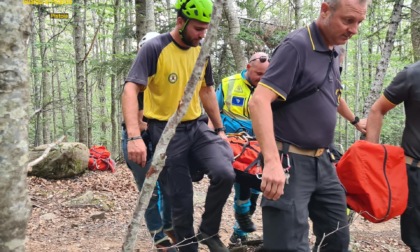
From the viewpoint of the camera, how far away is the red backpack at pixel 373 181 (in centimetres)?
A: 330

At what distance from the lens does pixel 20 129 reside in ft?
5.86

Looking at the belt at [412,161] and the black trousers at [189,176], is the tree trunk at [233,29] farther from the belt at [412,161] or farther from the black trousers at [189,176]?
the belt at [412,161]

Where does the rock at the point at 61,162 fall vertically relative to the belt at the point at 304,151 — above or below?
below

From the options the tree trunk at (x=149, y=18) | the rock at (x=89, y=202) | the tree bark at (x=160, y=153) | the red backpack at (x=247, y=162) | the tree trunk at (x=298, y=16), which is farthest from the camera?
the tree trunk at (x=298, y=16)

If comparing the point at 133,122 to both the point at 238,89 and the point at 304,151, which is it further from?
the point at 238,89

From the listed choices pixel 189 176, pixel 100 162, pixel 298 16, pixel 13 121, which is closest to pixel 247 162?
pixel 189 176

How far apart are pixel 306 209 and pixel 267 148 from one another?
0.61 meters

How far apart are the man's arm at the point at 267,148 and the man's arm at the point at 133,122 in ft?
3.58

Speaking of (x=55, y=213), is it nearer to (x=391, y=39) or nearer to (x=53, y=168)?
(x=53, y=168)

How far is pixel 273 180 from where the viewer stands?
256 centimetres

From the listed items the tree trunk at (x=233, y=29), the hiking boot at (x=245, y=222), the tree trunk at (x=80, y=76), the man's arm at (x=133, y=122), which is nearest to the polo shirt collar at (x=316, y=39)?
the man's arm at (x=133, y=122)

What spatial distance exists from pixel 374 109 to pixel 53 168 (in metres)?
7.26

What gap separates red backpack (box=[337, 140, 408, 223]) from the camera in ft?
10.8

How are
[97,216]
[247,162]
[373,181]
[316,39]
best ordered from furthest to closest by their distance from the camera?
[97,216], [247,162], [373,181], [316,39]
